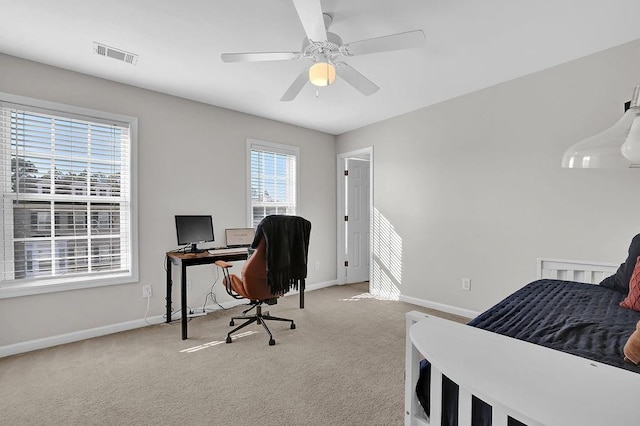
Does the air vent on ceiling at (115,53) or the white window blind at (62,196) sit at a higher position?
the air vent on ceiling at (115,53)

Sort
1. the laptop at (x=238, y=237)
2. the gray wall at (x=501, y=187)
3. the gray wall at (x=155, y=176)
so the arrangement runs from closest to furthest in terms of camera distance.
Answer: the gray wall at (x=501, y=187) < the gray wall at (x=155, y=176) < the laptop at (x=238, y=237)

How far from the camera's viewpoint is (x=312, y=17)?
170 centimetres

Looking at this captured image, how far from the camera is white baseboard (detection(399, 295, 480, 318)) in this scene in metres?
3.44

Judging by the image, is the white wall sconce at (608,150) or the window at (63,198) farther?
the window at (63,198)

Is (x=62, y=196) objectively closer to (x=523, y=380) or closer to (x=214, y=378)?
(x=214, y=378)

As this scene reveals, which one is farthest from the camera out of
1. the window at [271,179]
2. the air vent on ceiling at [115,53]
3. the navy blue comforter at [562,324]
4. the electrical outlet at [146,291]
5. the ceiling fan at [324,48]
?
the window at [271,179]

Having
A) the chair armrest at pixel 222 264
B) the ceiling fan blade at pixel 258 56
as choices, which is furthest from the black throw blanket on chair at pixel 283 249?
the ceiling fan blade at pixel 258 56

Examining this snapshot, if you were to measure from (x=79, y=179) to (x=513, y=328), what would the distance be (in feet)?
11.7

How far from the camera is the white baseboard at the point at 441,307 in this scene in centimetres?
344

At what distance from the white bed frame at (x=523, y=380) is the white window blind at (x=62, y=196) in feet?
10.4

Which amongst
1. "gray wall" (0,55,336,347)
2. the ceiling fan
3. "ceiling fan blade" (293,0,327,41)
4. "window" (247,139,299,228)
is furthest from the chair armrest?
"ceiling fan blade" (293,0,327,41)

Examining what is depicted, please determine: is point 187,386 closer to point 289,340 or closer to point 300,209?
point 289,340

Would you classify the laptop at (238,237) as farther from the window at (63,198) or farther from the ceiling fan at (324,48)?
the ceiling fan at (324,48)

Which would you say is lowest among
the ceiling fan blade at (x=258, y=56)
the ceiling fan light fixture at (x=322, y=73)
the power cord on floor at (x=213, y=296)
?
the power cord on floor at (x=213, y=296)
